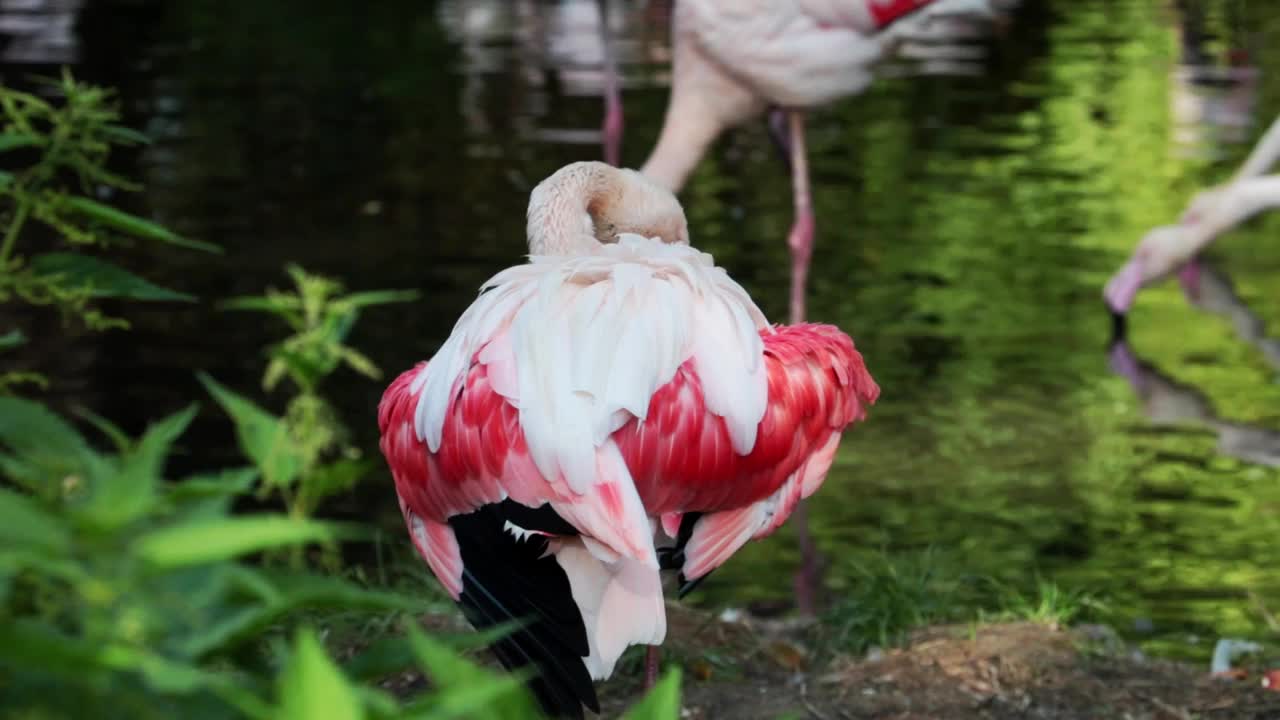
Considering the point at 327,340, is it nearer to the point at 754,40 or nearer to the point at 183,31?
the point at 754,40

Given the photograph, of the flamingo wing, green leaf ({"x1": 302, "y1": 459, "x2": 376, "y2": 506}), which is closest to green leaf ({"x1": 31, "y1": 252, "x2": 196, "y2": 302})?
green leaf ({"x1": 302, "y1": 459, "x2": 376, "y2": 506})

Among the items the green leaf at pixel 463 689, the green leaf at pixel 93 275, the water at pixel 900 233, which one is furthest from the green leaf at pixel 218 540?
the water at pixel 900 233

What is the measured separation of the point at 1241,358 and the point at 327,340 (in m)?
4.96

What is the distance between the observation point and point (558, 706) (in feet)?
8.84

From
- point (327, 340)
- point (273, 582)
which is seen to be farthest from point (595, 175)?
point (273, 582)

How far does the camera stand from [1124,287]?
21.4 feet

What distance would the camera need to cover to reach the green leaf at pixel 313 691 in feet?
3.10

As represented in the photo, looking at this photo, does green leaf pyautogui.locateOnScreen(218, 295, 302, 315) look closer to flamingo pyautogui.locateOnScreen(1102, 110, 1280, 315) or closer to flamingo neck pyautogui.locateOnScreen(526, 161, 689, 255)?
flamingo neck pyautogui.locateOnScreen(526, 161, 689, 255)

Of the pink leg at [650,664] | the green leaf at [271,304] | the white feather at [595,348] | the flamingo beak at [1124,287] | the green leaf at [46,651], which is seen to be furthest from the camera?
the flamingo beak at [1124,287]

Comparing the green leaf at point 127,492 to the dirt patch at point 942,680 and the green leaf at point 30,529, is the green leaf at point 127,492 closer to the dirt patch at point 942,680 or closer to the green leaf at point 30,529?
the green leaf at point 30,529

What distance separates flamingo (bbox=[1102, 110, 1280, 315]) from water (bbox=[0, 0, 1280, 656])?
0.12 metres

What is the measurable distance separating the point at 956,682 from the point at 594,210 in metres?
1.09

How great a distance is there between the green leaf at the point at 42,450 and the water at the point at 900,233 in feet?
10.6

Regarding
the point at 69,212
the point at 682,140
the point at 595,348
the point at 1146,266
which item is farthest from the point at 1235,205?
the point at 69,212
